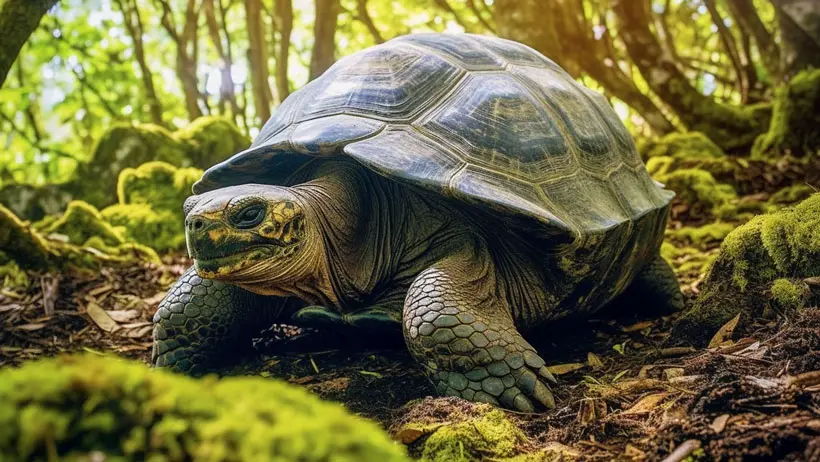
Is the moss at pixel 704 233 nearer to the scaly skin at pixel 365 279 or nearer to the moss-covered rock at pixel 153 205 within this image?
the scaly skin at pixel 365 279

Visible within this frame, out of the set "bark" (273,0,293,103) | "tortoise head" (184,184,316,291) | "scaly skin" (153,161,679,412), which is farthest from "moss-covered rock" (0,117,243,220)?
"tortoise head" (184,184,316,291)

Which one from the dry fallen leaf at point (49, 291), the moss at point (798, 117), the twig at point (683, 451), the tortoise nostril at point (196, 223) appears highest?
the moss at point (798, 117)

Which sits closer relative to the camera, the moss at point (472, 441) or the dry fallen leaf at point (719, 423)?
the dry fallen leaf at point (719, 423)

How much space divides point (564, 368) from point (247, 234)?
1.70 meters

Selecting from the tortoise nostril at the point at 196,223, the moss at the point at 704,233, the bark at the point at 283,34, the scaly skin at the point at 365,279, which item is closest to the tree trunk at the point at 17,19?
the scaly skin at the point at 365,279

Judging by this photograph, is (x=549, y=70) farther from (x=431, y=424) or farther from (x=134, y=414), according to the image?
(x=134, y=414)

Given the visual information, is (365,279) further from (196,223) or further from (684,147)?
(684,147)

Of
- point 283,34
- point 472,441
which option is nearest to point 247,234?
point 472,441

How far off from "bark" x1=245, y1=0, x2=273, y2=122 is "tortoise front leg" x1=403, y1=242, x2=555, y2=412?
7785mm

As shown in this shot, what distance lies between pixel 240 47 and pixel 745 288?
1727 cm

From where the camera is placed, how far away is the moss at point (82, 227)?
6.52 metres

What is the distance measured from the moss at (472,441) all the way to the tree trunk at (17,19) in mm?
3757

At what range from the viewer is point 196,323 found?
3.61 meters

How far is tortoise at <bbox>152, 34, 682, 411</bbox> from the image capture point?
3.09 meters
